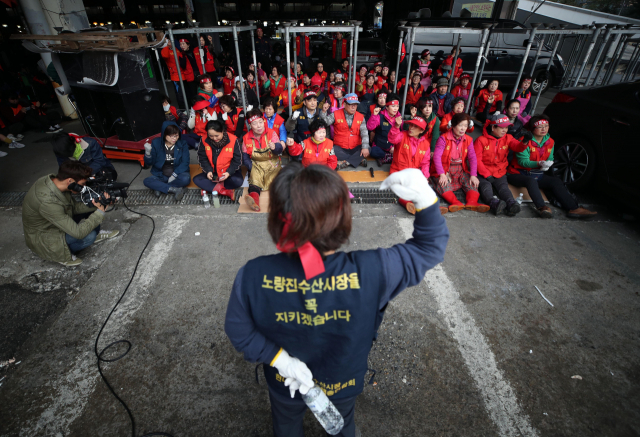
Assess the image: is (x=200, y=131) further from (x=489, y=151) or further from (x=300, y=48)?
(x=300, y=48)

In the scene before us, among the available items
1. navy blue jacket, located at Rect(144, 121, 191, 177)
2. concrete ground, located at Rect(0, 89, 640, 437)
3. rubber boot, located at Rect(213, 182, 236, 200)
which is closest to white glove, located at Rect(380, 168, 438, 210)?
concrete ground, located at Rect(0, 89, 640, 437)

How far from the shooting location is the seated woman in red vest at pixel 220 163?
4.52m

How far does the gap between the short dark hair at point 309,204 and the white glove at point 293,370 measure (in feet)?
1.80

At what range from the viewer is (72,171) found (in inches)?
119

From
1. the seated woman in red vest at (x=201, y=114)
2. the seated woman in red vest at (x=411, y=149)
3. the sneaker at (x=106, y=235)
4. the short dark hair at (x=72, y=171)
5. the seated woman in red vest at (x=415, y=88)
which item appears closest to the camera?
the short dark hair at (x=72, y=171)

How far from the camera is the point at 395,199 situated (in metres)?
4.59

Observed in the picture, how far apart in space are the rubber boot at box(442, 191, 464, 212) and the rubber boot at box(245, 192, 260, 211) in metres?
2.65

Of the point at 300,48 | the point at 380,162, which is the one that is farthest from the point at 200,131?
the point at 300,48

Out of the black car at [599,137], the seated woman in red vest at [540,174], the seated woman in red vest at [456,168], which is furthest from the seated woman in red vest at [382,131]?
the black car at [599,137]

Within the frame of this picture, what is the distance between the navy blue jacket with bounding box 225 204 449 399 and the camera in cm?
112

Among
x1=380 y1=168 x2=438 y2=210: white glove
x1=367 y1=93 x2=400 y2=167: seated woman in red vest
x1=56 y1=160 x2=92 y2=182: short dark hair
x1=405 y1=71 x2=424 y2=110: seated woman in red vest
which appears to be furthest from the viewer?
x1=405 y1=71 x2=424 y2=110: seated woman in red vest

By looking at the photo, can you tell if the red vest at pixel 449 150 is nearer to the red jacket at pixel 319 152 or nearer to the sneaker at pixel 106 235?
the red jacket at pixel 319 152

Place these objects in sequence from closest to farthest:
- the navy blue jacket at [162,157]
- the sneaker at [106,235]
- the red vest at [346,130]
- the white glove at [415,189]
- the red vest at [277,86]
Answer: the white glove at [415,189]
the sneaker at [106,235]
the navy blue jacket at [162,157]
the red vest at [346,130]
the red vest at [277,86]

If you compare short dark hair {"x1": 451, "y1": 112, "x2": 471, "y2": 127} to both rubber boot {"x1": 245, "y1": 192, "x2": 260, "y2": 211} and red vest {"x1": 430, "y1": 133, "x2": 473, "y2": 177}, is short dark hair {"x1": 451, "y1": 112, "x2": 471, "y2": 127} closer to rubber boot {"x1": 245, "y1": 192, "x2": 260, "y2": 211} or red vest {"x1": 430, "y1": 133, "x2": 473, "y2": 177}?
red vest {"x1": 430, "y1": 133, "x2": 473, "y2": 177}
